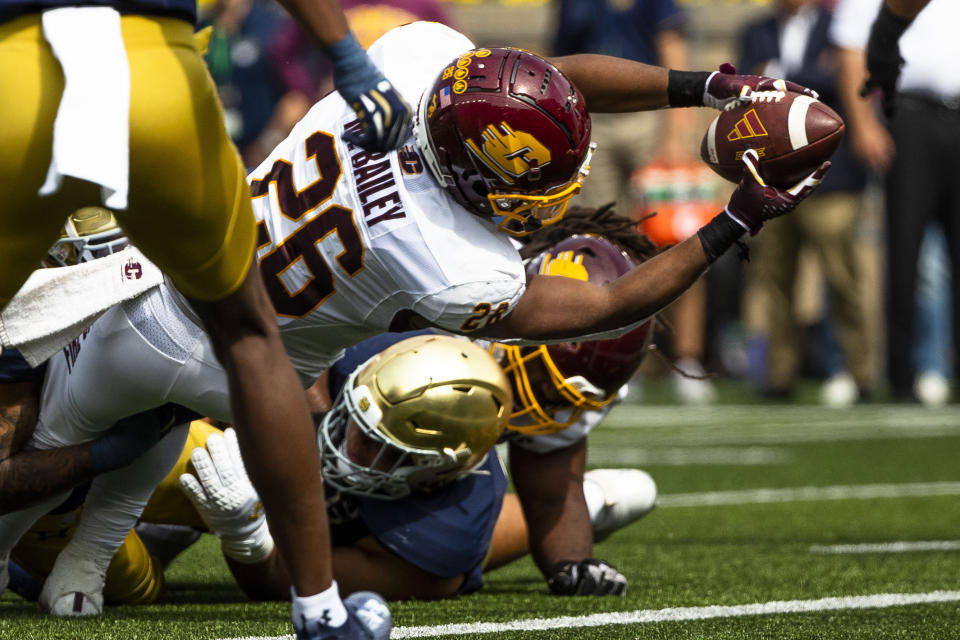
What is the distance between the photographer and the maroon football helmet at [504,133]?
8.63 feet

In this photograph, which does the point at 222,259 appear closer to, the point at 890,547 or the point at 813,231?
the point at 890,547

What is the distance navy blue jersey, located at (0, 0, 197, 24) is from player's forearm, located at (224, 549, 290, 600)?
1359 mm

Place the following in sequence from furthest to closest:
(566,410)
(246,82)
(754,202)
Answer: (246,82) → (566,410) → (754,202)

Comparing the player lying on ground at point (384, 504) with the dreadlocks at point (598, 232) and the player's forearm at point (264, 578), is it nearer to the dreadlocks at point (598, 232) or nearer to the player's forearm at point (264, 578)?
the player's forearm at point (264, 578)

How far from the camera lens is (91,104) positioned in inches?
77.1

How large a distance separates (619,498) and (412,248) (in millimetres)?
1308

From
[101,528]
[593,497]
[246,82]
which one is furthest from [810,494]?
[246,82]

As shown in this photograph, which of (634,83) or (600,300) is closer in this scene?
(600,300)

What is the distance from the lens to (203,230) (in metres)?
2.11

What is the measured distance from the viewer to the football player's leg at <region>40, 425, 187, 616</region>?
9.61ft

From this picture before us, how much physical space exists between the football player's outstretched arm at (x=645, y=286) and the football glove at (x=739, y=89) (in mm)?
Answer: 200

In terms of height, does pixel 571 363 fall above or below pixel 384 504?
above

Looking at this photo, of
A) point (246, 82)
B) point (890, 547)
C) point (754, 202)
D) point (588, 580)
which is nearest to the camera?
point (754, 202)

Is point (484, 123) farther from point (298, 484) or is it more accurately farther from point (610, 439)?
point (610, 439)
